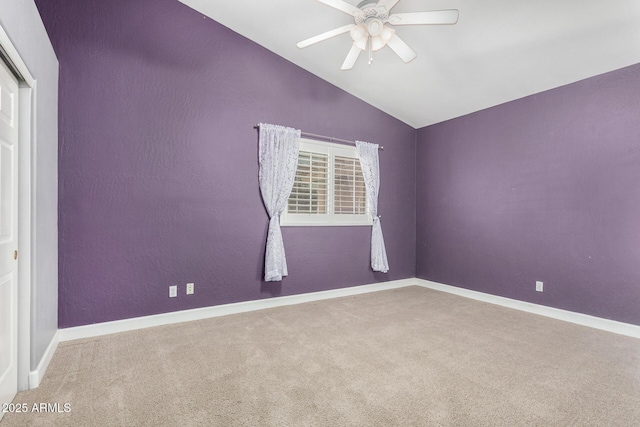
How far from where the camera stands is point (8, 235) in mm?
1835

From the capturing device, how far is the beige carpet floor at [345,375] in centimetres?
175

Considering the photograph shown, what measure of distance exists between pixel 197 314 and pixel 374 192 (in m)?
2.94

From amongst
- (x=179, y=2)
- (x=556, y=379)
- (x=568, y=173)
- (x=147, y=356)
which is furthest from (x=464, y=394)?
(x=179, y=2)

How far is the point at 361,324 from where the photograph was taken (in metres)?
3.28

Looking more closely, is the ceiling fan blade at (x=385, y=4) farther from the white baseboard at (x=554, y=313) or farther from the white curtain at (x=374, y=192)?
the white baseboard at (x=554, y=313)

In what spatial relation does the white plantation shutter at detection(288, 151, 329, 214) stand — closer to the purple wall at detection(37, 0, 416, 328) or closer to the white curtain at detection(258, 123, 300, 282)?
the white curtain at detection(258, 123, 300, 282)

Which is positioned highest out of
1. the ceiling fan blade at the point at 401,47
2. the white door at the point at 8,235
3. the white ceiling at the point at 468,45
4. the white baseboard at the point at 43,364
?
the white ceiling at the point at 468,45

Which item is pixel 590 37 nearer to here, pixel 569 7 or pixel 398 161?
pixel 569 7

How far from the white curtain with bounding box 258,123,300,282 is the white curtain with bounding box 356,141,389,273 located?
1.24 meters

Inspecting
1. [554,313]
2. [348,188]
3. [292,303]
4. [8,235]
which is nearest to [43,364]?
[8,235]

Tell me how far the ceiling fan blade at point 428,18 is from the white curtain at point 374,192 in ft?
7.49

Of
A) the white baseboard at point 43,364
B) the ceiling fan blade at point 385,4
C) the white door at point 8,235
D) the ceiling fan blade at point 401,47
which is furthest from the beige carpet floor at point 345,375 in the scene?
the ceiling fan blade at point 385,4

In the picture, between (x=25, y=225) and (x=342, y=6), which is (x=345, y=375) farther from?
(x=342, y=6)

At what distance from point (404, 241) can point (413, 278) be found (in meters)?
0.68
